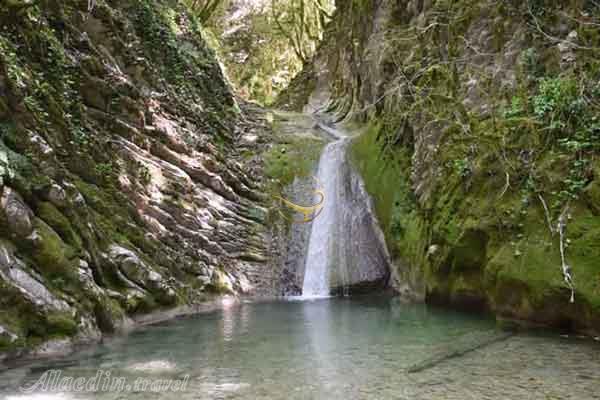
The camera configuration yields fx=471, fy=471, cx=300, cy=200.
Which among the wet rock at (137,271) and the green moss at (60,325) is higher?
the wet rock at (137,271)

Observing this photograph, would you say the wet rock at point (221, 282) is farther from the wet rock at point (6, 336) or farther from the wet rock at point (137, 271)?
the wet rock at point (6, 336)

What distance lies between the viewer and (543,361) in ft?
16.9

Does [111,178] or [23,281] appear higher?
[111,178]

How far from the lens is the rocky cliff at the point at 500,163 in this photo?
6.65 m

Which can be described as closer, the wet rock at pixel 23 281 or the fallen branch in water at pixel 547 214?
the wet rock at pixel 23 281

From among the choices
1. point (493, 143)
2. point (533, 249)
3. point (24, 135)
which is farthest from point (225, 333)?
point (493, 143)

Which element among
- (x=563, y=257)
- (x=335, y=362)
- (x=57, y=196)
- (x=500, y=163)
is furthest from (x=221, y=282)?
(x=563, y=257)

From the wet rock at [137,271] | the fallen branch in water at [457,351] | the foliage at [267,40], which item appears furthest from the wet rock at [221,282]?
the foliage at [267,40]

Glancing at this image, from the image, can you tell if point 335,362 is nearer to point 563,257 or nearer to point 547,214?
point 563,257

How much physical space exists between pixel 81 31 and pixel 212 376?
969 cm

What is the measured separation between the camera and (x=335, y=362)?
5441 millimetres

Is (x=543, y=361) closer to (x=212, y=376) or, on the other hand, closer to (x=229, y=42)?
(x=212, y=376)

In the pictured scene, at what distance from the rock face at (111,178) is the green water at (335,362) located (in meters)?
0.91

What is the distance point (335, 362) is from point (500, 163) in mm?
4921
